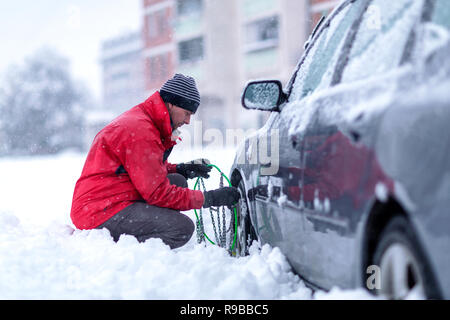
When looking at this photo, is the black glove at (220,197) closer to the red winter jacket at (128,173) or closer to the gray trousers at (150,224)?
the red winter jacket at (128,173)

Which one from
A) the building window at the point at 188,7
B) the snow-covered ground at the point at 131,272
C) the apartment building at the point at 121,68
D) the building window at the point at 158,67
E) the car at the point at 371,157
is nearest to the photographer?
the car at the point at 371,157

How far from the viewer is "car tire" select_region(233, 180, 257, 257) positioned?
3593 millimetres

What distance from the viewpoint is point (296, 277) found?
2.48 metres

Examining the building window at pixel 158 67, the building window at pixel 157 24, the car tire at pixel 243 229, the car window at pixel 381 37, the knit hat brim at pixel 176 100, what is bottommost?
the car tire at pixel 243 229

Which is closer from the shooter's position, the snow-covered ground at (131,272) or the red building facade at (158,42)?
the snow-covered ground at (131,272)

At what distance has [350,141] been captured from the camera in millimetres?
1764

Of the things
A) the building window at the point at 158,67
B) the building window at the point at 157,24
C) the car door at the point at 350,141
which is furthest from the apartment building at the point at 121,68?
the car door at the point at 350,141

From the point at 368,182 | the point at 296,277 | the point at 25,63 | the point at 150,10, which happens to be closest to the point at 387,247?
the point at 368,182

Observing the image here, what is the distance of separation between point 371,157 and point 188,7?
26055mm

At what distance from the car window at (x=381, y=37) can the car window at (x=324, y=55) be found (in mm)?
173

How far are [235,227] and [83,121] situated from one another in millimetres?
40791

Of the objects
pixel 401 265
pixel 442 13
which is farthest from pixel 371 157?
pixel 442 13

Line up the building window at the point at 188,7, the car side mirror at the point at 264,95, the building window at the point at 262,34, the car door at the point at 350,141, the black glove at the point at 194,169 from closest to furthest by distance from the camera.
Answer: the car door at the point at 350,141 → the car side mirror at the point at 264,95 → the black glove at the point at 194,169 → the building window at the point at 262,34 → the building window at the point at 188,7

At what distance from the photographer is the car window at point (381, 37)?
5.59 ft
